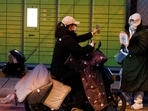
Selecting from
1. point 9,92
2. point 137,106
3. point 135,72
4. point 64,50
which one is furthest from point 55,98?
point 9,92

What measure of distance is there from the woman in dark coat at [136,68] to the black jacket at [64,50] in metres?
1.25

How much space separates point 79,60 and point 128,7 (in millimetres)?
3738

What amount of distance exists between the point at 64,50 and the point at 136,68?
1.72 m

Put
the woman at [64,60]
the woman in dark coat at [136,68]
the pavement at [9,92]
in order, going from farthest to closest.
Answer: the pavement at [9,92] < the woman in dark coat at [136,68] < the woman at [64,60]

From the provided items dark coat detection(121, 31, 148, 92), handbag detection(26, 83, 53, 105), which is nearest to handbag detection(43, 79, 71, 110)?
handbag detection(26, 83, 53, 105)

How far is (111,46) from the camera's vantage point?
11969 millimetres

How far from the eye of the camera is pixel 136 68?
30.0ft

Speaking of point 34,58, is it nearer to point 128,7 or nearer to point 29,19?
point 29,19

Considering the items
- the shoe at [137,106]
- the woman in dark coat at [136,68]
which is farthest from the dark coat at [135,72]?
the shoe at [137,106]

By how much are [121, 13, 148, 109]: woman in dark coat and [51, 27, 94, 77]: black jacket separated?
125 centimetres

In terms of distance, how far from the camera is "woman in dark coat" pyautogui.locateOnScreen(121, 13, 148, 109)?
8.95 m

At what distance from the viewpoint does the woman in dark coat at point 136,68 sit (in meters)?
8.95

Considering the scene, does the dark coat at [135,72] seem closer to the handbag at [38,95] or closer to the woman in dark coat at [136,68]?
the woman in dark coat at [136,68]

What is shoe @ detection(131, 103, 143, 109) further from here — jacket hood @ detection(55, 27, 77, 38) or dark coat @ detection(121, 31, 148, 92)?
jacket hood @ detection(55, 27, 77, 38)
